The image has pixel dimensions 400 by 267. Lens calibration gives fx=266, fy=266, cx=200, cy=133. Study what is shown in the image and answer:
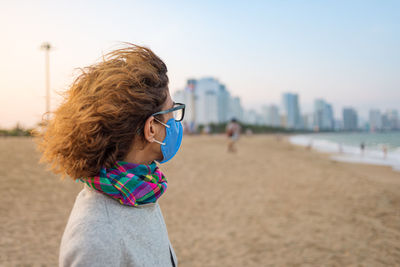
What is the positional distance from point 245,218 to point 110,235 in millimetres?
5238

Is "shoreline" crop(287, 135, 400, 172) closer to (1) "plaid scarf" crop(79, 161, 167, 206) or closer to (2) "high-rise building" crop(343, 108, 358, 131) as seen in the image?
(1) "plaid scarf" crop(79, 161, 167, 206)

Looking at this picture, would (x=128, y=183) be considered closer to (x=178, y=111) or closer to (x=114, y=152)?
(x=114, y=152)

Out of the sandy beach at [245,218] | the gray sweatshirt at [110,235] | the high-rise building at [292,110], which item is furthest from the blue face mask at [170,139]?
the high-rise building at [292,110]

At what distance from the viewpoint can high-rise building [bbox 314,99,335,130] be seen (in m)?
123

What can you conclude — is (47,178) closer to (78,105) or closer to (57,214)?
(57,214)

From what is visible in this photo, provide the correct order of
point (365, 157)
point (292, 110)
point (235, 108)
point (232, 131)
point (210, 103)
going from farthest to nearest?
point (292, 110) < point (235, 108) < point (210, 103) < point (365, 157) < point (232, 131)

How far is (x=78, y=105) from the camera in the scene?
93 centimetres

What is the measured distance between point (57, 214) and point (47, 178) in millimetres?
3093

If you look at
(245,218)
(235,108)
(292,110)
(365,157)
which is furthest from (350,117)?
(245,218)

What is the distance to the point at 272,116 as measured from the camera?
5438 inches

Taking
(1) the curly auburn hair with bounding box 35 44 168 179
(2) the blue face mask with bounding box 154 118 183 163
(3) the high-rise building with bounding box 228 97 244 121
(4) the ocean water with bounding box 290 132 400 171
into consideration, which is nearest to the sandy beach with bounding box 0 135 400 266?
(2) the blue face mask with bounding box 154 118 183 163

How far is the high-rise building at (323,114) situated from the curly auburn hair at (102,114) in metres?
133

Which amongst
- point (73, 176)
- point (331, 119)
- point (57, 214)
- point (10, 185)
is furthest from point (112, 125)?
point (331, 119)

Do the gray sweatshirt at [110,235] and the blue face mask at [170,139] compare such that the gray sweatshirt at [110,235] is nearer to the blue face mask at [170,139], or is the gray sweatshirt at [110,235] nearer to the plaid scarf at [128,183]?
the plaid scarf at [128,183]
